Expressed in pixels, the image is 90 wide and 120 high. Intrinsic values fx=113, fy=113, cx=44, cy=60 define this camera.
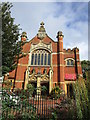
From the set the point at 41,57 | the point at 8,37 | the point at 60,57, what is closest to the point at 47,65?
the point at 41,57

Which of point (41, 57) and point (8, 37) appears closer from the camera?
point (8, 37)

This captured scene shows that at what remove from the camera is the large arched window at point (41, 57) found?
2009cm

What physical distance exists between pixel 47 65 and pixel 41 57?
Answer: 6.41ft

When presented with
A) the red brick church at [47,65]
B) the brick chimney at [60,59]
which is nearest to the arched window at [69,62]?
the red brick church at [47,65]

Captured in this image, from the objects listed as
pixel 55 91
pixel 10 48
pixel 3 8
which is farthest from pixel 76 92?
pixel 55 91

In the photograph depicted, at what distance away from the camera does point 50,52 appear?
68.0 ft

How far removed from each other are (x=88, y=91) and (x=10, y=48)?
21.8ft

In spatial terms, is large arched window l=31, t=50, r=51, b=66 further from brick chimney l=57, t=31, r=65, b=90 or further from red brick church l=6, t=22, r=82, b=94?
brick chimney l=57, t=31, r=65, b=90

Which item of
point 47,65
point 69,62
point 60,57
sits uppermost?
point 60,57

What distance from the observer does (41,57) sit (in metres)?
20.6

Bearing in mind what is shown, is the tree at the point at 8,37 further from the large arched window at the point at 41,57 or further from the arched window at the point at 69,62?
the arched window at the point at 69,62

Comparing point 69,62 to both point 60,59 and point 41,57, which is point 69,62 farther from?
point 41,57

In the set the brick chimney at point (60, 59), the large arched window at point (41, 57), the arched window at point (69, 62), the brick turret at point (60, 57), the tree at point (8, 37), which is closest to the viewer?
the tree at point (8, 37)

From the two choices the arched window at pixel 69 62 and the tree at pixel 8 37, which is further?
the arched window at pixel 69 62
